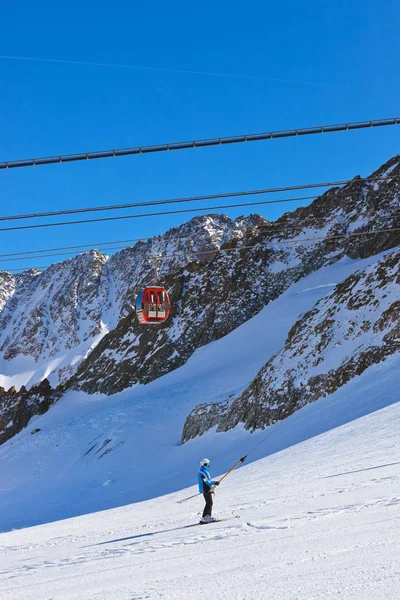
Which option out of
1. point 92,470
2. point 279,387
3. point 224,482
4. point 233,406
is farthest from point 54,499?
point 224,482

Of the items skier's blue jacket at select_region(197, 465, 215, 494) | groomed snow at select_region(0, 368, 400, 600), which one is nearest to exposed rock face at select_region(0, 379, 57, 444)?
groomed snow at select_region(0, 368, 400, 600)

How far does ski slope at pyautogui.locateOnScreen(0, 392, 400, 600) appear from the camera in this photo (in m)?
7.27

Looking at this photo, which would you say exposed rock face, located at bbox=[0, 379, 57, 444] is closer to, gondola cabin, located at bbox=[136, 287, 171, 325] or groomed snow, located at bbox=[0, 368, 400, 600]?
gondola cabin, located at bbox=[136, 287, 171, 325]

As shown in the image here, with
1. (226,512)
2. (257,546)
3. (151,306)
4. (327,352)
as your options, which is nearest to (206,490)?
(226,512)

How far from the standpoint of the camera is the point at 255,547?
31.4ft

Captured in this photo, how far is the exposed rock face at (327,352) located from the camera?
109 feet

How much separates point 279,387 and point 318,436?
442 inches

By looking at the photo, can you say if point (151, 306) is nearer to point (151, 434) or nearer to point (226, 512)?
point (226, 512)

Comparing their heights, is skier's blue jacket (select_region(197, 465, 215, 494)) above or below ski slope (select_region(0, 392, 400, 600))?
above

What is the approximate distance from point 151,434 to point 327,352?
17876mm

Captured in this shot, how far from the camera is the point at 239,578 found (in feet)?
25.4

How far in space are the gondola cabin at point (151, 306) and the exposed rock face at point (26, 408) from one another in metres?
55.4

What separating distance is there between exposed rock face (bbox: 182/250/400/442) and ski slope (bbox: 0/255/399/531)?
126 centimetres

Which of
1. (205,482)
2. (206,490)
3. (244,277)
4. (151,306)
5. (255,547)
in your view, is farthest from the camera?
(244,277)
